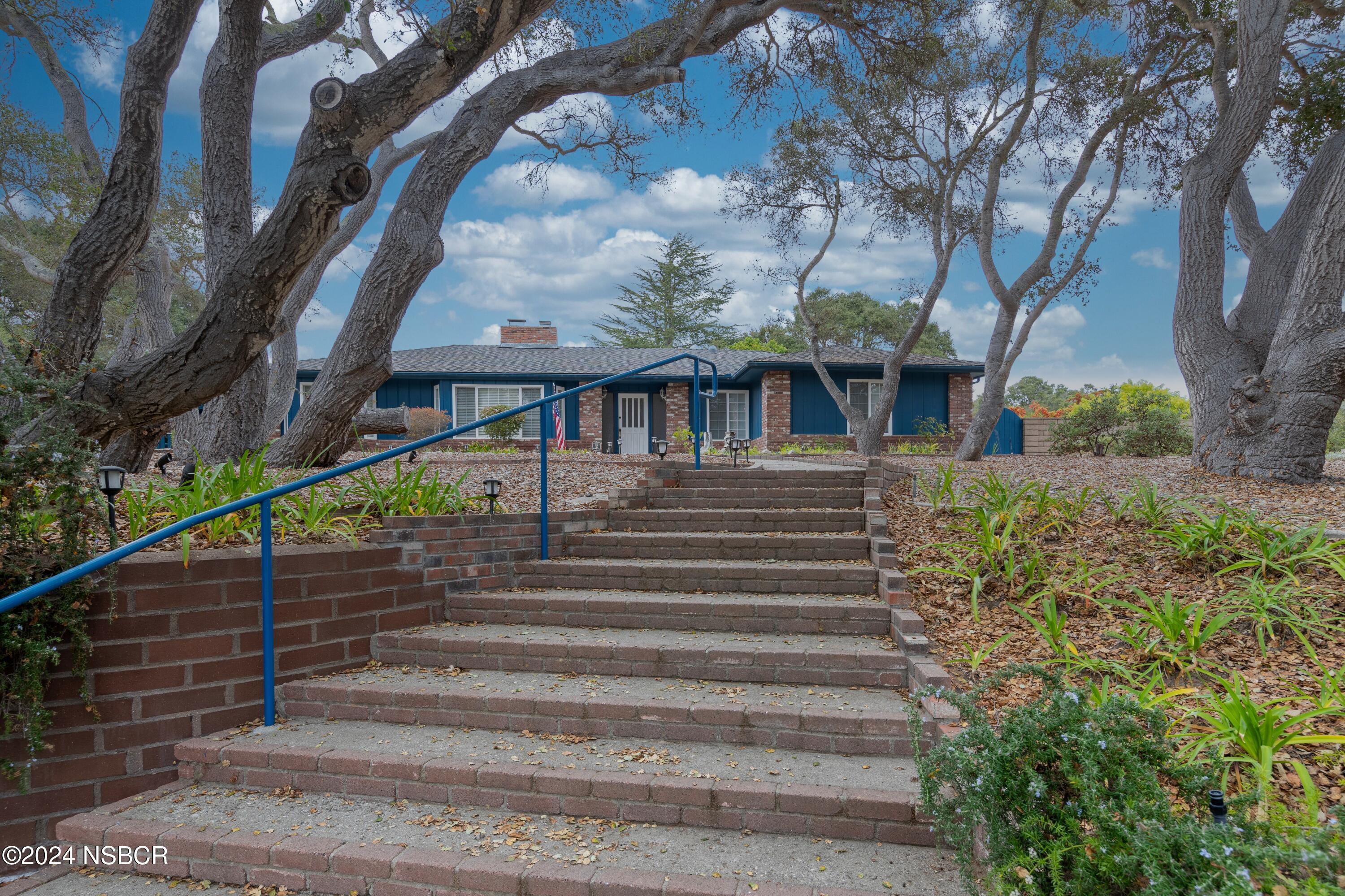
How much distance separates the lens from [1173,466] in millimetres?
7348

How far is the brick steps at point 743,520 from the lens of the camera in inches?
195

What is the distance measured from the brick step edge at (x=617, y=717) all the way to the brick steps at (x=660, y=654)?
36 centimetres

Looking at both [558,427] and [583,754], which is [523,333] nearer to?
[558,427]

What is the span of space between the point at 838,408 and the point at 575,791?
49.0ft

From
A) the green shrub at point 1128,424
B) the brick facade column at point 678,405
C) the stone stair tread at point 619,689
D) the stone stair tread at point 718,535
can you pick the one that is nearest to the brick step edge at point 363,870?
the stone stair tread at point 619,689

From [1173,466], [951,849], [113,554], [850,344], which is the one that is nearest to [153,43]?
[113,554]

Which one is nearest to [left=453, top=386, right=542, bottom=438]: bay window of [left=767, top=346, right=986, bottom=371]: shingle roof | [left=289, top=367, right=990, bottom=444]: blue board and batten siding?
[left=289, top=367, right=990, bottom=444]: blue board and batten siding

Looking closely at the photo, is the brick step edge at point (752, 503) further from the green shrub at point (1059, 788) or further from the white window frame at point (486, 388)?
the white window frame at point (486, 388)

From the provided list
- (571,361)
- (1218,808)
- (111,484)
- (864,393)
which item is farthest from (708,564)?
(571,361)

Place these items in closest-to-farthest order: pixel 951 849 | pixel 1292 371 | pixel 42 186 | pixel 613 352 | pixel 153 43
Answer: pixel 951 849 < pixel 153 43 < pixel 1292 371 < pixel 42 186 < pixel 613 352

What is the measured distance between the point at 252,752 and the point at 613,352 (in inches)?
692

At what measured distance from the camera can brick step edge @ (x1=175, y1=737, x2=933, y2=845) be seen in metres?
2.43

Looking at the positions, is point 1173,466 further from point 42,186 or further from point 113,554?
point 42,186

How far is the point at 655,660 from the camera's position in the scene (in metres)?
3.45
